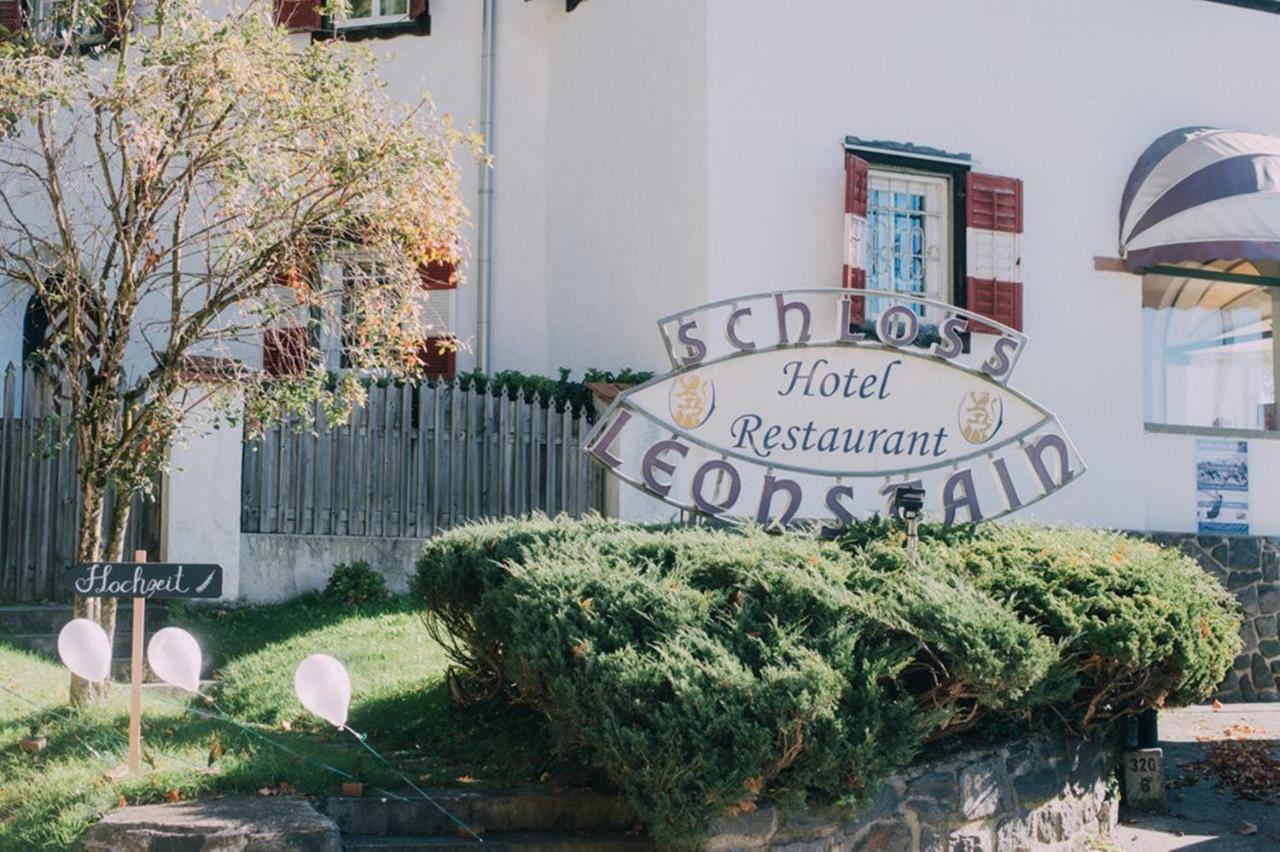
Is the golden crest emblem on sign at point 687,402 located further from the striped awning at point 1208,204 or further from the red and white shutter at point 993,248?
the striped awning at point 1208,204

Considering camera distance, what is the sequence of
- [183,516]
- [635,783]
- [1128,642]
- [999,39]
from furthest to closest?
[999,39] < [183,516] < [1128,642] < [635,783]

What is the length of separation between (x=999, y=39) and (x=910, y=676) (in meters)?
8.00

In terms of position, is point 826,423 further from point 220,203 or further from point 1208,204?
point 1208,204

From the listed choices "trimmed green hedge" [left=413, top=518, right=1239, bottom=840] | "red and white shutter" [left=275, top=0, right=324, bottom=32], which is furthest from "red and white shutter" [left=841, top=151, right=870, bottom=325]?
"red and white shutter" [left=275, top=0, right=324, bottom=32]

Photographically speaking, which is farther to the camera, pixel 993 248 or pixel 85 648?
pixel 993 248

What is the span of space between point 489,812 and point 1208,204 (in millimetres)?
8878

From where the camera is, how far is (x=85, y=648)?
7266mm

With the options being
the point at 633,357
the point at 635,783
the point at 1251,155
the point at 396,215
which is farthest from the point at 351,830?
the point at 1251,155

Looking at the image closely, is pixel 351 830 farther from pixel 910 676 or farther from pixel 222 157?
pixel 222 157

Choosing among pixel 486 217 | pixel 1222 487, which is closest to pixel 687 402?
pixel 486 217

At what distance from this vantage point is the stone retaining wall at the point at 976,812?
657 cm

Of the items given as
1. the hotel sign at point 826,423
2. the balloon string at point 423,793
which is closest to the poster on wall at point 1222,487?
the hotel sign at point 826,423

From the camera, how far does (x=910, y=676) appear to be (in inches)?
285

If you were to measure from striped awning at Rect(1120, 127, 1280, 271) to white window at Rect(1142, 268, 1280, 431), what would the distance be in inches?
41.8
